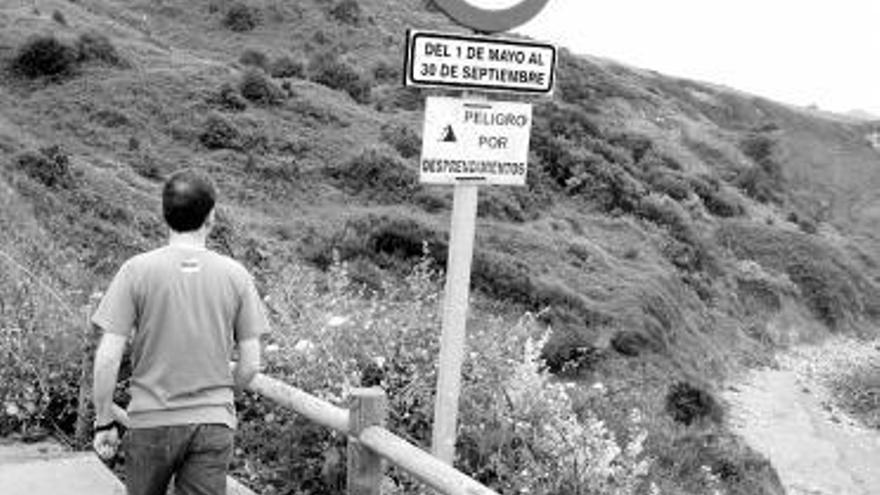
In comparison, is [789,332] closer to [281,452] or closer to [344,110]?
[344,110]

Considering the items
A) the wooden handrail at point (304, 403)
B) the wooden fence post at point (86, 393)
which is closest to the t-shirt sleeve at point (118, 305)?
the wooden handrail at point (304, 403)

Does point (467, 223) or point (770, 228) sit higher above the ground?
point (467, 223)

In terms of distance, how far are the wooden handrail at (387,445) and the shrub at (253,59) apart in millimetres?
34780

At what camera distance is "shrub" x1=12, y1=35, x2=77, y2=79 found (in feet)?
108

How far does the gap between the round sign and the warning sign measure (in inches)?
12.8

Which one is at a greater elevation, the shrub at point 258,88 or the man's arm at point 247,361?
the man's arm at point 247,361

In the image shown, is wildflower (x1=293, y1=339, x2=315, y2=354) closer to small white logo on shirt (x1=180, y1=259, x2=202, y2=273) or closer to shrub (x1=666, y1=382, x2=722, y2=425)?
small white logo on shirt (x1=180, y1=259, x2=202, y2=273)

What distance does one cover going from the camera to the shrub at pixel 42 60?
3281 cm

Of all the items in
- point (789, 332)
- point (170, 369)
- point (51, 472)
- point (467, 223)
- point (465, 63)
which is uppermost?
point (465, 63)

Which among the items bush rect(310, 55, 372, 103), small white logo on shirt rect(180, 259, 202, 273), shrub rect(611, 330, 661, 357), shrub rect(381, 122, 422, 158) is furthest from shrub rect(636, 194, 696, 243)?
small white logo on shirt rect(180, 259, 202, 273)

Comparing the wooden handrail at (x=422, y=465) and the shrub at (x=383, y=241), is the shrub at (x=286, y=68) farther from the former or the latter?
the wooden handrail at (x=422, y=465)

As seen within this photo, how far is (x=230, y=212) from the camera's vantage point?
25.6 m

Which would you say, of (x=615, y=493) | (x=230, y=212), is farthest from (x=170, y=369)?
(x=230, y=212)

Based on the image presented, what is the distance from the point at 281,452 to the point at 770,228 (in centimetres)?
4624
